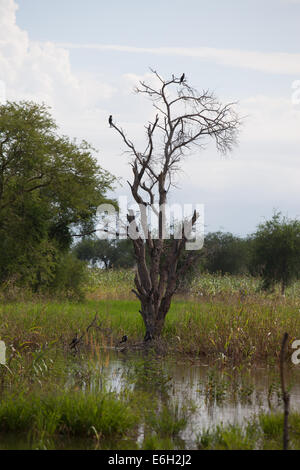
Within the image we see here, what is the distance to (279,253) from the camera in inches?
1217

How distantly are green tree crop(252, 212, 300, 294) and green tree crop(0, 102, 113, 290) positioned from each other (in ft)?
29.7

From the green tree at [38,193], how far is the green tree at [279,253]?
9055 millimetres

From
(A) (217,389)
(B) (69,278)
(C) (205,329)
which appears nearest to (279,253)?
(B) (69,278)

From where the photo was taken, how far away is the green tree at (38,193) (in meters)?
25.8

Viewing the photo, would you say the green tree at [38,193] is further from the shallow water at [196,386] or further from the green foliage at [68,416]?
the green foliage at [68,416]

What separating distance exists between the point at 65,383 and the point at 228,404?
7.69 feet

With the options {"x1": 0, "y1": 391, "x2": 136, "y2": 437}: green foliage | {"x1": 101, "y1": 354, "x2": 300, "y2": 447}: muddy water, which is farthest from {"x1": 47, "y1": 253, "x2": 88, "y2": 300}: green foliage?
{"x1": 0, "y1": 391, "x2": 136, "y2": 437}: green foliage

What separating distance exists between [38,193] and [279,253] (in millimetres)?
12448

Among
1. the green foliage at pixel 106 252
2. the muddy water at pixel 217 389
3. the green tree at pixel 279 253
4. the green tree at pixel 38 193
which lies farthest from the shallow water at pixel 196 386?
the green foliage at pixel 106 252

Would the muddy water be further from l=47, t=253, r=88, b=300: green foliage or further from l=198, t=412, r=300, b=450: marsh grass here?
l=47, t=253, r=88, b=300: green foliage
